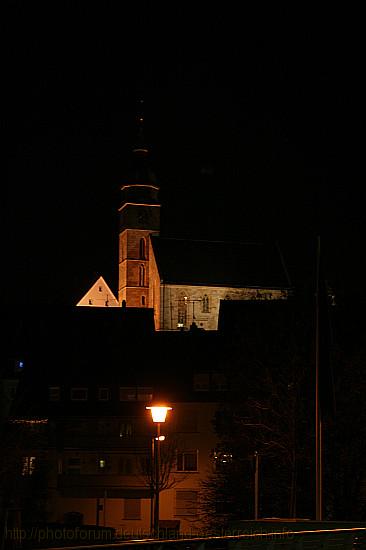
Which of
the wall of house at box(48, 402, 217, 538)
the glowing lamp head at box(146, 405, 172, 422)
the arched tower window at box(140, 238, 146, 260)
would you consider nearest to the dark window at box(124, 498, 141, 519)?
the wall of house at box(48, 402, 217, 538)

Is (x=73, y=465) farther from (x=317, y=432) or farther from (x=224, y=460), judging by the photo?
(x=317, y=432)

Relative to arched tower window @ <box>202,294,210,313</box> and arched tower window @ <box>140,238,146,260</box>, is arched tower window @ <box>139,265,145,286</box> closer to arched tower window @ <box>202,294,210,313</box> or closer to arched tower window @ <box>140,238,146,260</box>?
arched tower window @ <box>140,238,146,260</box>

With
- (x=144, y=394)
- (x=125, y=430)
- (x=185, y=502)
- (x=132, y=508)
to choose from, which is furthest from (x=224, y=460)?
(x=144, y=394)

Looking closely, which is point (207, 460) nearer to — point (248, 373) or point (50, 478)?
point (50, 478)

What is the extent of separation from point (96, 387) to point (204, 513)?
20008mm

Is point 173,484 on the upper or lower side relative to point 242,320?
lower

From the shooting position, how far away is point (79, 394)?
227 ft

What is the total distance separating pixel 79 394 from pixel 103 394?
166cm

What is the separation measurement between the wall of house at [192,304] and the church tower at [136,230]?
3953 mm

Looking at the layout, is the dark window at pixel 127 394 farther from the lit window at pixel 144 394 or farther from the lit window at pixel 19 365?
the lit window at pixel 19 365

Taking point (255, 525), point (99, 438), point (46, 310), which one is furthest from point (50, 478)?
point (255, 525)

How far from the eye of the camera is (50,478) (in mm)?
63531

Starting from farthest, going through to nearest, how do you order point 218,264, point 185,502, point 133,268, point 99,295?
point 99,295 → point 133,268 → point 218,264 → point 185,502

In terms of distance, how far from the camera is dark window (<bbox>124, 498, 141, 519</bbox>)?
203ft
